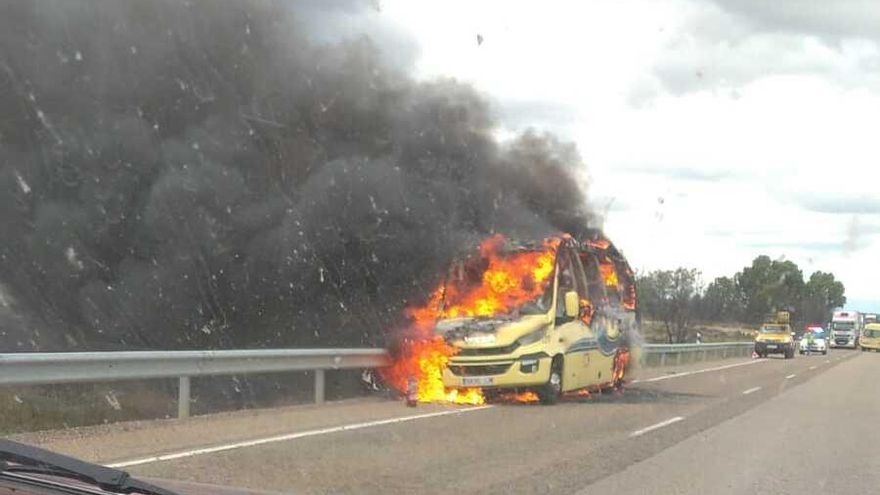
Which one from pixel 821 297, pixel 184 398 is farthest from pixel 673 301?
pixel 184 398

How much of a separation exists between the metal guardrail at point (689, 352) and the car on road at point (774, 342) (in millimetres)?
1192

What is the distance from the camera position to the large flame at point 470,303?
12.3 m

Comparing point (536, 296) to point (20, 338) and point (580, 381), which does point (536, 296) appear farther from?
point (20, 338)

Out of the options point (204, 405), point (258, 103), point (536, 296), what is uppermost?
point (258, 103)

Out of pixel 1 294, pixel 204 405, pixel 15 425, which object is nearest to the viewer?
pixel 15 425

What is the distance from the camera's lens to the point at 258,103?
78.5 feet

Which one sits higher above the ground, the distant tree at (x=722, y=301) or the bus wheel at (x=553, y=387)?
the distant tree at (x=722, y=301)

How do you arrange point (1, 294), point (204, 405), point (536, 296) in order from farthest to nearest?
point (1, 294)
point (204, 405)
point (536, 296)

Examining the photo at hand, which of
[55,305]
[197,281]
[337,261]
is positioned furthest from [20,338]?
[337,261]

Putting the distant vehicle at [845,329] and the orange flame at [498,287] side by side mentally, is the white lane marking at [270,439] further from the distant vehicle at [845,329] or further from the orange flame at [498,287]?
the distant vehicle at [845,329]

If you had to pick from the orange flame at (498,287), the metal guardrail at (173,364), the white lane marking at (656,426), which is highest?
the orange flame at (498,287)

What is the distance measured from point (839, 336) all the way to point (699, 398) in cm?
6381

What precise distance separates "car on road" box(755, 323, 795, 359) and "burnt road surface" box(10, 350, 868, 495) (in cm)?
2916

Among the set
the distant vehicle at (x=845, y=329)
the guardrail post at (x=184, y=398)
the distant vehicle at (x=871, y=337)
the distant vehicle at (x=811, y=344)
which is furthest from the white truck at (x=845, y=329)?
the guardrail post at (x=184, y=398)
